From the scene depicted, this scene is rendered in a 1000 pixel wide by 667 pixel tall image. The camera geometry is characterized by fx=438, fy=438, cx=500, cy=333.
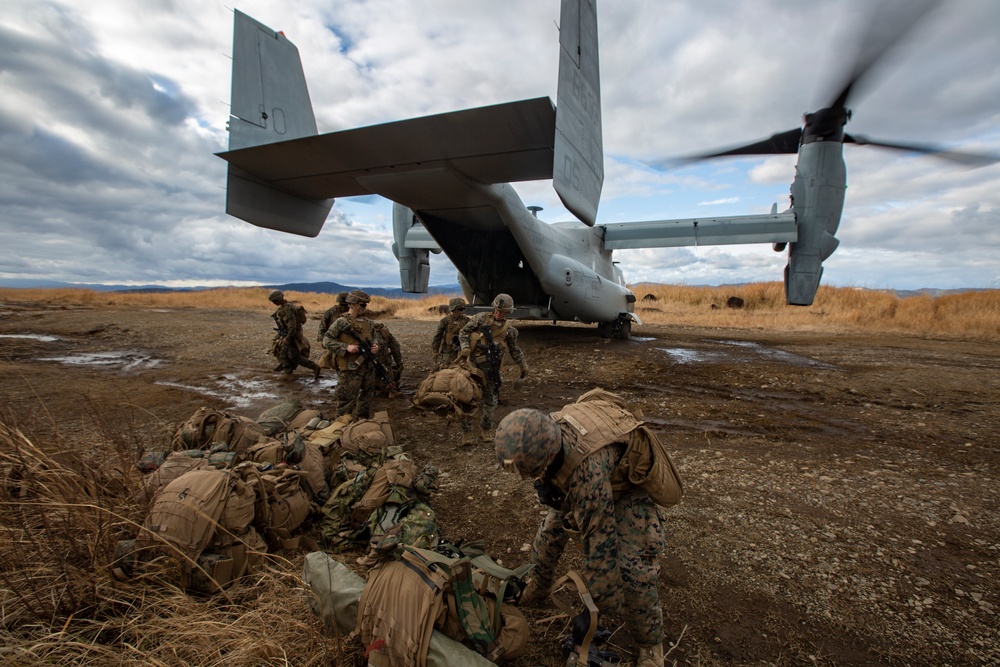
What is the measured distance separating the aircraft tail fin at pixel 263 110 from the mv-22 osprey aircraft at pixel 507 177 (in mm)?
19

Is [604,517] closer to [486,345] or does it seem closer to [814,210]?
[486,345]

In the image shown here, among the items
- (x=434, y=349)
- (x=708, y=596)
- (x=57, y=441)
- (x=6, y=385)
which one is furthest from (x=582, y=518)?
(x=6, y=385)

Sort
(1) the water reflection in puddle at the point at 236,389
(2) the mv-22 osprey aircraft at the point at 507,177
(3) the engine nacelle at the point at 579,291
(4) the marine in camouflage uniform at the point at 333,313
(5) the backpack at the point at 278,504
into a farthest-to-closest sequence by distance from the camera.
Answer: (3) the engine nacelle at the point at 579,291
(4) the marine in camouflage uniform at the point at 333,313
(1) the water reflection in puddle at the point at 236,389
(2) the mv-22 osprey aircraft at the point at 507,177
(5) the backpack at the point at 278,504

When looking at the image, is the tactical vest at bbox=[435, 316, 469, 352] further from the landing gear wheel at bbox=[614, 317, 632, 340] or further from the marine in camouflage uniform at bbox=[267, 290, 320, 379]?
the landing gear wheel at bbox=[614, 317, 632, 340]

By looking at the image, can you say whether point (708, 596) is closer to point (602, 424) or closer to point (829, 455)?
point (602, 424)

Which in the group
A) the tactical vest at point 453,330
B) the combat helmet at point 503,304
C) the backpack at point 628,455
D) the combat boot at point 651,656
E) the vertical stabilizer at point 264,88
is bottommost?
the combat boot at point 651,656

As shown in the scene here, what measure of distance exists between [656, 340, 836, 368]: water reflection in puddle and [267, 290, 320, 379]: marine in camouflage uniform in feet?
23.8

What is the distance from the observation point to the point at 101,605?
6.36 feet

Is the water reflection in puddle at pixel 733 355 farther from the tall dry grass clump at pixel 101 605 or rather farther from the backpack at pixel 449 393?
the tall dry grass clump at pixel 101 605

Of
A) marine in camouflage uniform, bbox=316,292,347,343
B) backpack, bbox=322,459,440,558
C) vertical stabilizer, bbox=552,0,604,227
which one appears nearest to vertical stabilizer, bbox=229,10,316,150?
marine in camouflage uniform, bbox=316,292,347,343

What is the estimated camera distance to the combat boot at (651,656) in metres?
2.02

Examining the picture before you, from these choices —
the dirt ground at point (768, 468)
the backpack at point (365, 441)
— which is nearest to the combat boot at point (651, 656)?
the dirt ground at point (768, 468)

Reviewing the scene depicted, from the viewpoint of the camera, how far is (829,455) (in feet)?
14.5

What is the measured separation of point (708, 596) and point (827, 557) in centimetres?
96
